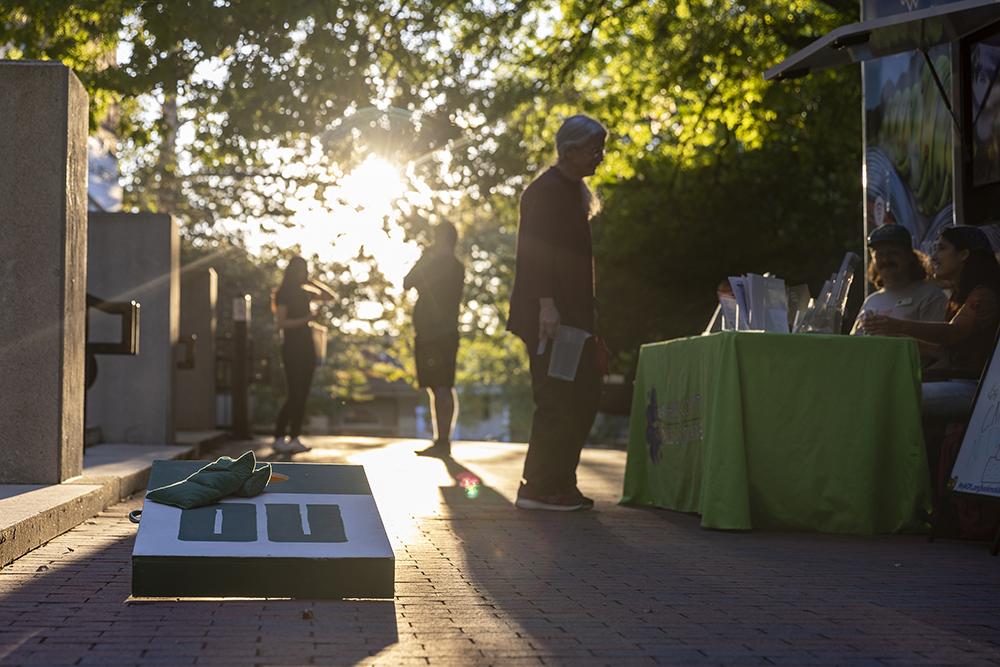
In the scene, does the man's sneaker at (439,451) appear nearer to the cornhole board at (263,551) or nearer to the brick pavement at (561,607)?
the brick pavement at (561,607)

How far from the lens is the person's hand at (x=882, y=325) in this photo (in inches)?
322

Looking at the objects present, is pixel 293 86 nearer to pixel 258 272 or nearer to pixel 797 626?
pixel 797 626

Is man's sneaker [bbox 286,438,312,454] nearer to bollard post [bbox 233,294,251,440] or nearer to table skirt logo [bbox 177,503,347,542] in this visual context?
bollard post [bbox 233,294,251,440]

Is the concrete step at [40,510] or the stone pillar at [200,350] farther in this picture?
the stone pillar at [200,350]

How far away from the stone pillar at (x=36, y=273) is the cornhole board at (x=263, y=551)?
8.41 feet

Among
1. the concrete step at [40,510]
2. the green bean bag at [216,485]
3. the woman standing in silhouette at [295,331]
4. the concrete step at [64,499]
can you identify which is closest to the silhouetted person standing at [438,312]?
the woman standing in silhouette at [295,331]

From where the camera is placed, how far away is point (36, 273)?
7.91 metres

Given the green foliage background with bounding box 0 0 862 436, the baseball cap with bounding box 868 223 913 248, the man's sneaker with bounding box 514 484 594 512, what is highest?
the green foliage background with bounding box 0 0 862 436

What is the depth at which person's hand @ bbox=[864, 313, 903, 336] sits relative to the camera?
8.19m

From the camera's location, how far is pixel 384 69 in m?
19.4

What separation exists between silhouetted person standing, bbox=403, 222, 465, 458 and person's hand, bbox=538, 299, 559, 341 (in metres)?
4.39

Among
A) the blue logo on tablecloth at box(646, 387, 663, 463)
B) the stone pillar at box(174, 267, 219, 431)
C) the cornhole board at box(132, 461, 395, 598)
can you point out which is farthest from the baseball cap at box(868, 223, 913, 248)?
the stone pillar at box(174, 267, 219, 431)

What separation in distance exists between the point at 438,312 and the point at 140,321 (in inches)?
111

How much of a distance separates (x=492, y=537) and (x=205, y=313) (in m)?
10.2
